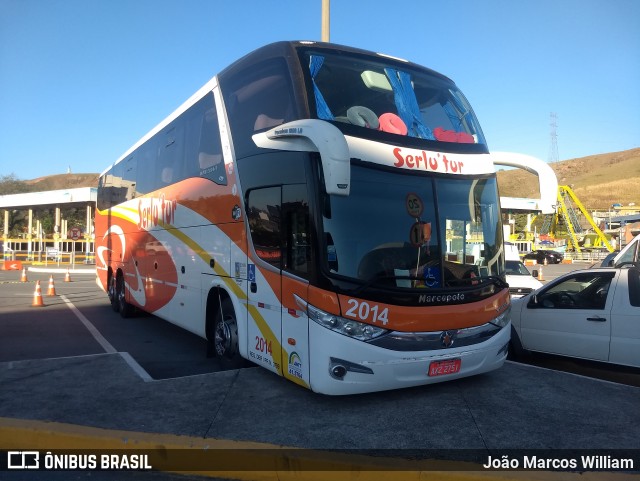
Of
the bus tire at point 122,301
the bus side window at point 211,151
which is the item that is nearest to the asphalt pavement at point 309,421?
the bus side window at point 211,151

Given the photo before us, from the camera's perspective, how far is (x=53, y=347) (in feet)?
29.9

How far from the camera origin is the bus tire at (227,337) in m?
7.04

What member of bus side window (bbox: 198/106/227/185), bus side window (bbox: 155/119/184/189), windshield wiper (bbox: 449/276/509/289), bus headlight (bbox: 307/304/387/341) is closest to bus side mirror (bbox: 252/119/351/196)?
bus headlight (bbox: 307/304/387/341)

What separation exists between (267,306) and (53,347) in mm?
5187

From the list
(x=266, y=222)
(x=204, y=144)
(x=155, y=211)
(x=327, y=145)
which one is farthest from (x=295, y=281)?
(x=155, y=211)

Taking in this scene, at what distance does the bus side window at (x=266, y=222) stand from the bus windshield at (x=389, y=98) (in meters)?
1.14

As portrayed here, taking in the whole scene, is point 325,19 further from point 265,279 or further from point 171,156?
point 265,279

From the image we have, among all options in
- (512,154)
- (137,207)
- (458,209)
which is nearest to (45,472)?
(458,209)

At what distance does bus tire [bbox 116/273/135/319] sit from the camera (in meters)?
12.8

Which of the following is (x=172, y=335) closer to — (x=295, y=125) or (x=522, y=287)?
(x=295, y=125)

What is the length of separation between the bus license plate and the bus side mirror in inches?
87.7

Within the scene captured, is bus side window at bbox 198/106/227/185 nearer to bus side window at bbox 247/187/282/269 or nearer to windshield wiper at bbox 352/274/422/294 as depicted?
bus side window at bbox 247/187/282/269

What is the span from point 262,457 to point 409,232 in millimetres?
2631

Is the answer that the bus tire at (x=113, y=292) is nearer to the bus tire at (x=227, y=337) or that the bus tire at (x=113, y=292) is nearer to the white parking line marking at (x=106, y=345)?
the white parking line marking at (x=106, y=345)
